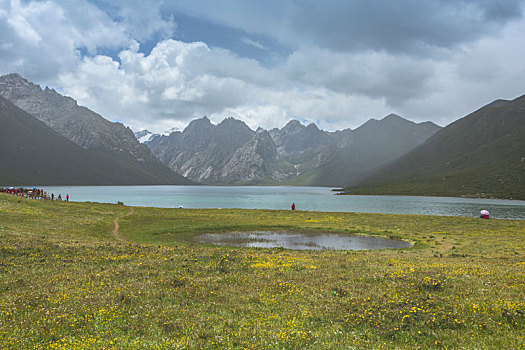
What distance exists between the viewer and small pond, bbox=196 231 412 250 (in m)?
42.9

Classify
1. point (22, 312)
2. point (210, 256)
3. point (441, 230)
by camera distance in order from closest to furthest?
point (22, 312)
point (210, 256)
point (441, 230)

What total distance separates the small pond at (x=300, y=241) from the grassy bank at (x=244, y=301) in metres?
11.9

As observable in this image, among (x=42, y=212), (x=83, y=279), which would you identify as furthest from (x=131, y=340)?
(x=42, y=212)

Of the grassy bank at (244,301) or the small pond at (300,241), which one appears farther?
the small pond at (300,241)

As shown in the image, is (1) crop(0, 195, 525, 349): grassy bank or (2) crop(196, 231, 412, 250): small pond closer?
(1) crop(0, 195, 525, 349): grassy bank

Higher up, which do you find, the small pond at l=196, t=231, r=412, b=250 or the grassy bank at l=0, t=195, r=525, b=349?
the grassy bank at l=0, t=195, r=525, b=349

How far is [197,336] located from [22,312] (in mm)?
9114

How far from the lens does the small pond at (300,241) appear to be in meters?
42.9

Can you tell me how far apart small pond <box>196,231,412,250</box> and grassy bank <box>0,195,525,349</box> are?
11.9 meters

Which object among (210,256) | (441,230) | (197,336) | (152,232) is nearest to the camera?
(197,336)

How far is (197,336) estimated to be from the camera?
13.0 metres

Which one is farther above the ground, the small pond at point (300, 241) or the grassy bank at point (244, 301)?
the grassy bank at point (244, 301)

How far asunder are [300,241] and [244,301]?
101ft

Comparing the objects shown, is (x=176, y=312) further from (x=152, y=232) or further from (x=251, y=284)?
(x=152, y=232)
